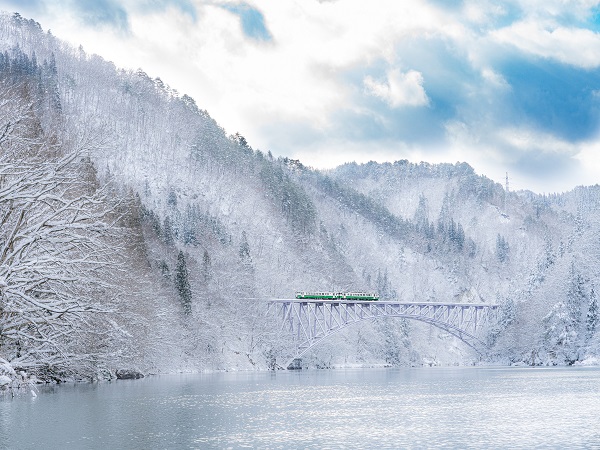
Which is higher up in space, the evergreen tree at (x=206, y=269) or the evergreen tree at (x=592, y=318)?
the evergreen tree at (x=206, y=269)

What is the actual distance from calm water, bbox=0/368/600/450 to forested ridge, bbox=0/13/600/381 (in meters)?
2.34

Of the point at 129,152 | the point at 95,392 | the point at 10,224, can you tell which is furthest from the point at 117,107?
the point at 10,224

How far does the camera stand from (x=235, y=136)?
197125 mm

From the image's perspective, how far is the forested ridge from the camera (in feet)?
78.3

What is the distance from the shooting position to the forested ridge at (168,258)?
23.9 meters

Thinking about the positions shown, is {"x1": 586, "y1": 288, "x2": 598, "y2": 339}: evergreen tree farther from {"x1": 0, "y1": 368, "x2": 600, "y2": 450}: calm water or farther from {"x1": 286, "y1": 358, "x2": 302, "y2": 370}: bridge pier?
{"x1": 0, "y1": 368, "x2": 600, "y2": 450}: calm water

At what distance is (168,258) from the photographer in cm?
9962

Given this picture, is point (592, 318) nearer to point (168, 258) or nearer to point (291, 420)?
point (168, 258)

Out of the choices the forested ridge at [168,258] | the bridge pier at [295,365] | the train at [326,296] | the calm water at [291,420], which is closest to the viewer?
the calm water at [291,420]

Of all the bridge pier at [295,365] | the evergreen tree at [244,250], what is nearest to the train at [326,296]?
the bridge pier at [295,365]

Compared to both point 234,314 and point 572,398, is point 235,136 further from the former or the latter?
point 572,398

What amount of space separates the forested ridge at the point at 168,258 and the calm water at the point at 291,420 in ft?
7.69

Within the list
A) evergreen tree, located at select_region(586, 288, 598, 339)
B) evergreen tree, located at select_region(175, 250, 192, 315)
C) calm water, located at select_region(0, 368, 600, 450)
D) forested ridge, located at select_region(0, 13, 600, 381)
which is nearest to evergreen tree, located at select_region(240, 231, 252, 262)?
forested ridge, located at select_region(0, 13, 600, 381)

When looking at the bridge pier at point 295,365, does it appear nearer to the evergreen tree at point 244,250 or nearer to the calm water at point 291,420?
the evergreen tree at point 244,250
